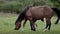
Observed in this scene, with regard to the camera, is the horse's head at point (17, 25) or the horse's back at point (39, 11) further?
the horse's back at point (39, 11)

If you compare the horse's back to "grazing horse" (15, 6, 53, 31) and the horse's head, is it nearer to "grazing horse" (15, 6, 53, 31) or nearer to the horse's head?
"grazing horse" (15, 6, 53, 31)

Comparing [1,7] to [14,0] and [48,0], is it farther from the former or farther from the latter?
[48,0]

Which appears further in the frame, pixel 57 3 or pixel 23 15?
pixel 57 3

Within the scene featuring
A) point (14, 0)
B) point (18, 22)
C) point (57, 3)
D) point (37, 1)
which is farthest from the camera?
point (14, 0)

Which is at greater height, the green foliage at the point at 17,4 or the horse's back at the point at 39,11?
the green foliage at the point at 17,4

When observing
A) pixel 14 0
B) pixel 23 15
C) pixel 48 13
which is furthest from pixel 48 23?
pixel 14 0

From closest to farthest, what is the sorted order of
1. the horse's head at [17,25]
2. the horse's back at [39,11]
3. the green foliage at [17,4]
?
1. the horse's head at [17,25]
2. the horse's back at [39,11]
3. the green foliage at [17,4]

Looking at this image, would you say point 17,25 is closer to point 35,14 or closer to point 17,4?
point 35,14

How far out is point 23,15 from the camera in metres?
12.5

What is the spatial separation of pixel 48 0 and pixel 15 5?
4.49 meters

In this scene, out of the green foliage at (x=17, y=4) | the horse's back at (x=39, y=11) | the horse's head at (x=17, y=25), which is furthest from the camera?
the green foliage at (x=17, y=4)

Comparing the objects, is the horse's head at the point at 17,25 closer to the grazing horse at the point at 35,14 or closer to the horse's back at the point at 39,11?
the grazing horse at the point at 35,14

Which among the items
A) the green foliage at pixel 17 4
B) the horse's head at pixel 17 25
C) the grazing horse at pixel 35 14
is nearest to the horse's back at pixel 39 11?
the grazing horse at pixel 35 14

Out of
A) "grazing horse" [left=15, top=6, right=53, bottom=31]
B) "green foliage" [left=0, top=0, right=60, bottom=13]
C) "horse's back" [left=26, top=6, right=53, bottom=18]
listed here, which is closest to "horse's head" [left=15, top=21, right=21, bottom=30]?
"grazing horse" [left=15, top=6, right=53, bottom=31]
